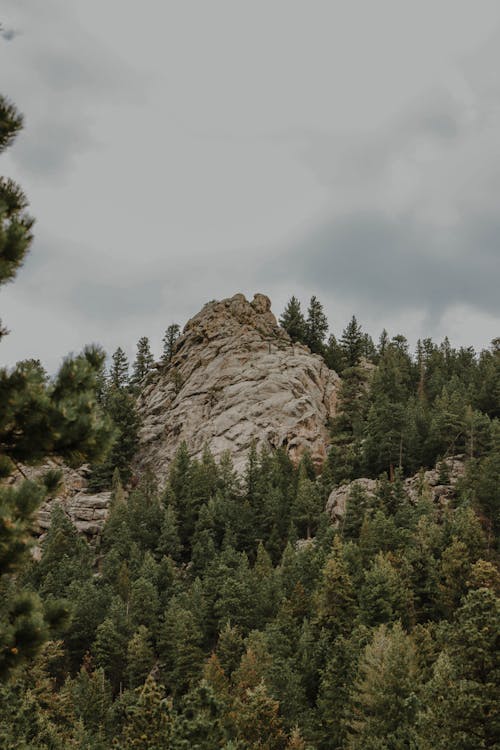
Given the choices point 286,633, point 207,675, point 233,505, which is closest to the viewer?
point 207,675

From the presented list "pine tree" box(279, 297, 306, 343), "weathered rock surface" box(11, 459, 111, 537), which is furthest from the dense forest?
"pine tree" box(279, 297, 306, 343)

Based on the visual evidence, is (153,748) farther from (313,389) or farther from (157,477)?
(313,389)

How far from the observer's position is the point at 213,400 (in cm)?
9450

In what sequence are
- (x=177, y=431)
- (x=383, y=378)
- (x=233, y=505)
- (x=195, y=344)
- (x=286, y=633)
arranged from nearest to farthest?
(x=286, y=633), (x=233, y=505), (x=383, y=378), (x=177, y=431), (x=195, y=344)

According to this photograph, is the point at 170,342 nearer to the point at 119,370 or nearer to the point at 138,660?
the point at 119,370

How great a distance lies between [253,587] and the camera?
47.9m

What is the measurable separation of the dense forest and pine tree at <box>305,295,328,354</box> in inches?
1010

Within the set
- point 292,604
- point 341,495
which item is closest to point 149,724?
point 292,604

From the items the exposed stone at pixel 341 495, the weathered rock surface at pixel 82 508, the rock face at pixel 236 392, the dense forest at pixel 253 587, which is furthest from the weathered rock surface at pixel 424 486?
the weathered rock surface at pixel 82 508

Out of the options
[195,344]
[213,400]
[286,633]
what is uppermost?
[195,344]

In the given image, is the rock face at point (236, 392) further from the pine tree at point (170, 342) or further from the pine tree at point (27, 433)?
the pine tree at point (27, 433)

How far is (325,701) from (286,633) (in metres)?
9.34

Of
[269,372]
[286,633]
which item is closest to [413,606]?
[286,633]

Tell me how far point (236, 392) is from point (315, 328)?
27.1 metres
